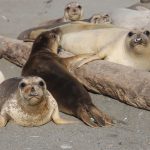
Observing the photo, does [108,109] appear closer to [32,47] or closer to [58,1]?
[32,47]

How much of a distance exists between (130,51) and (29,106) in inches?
74.4

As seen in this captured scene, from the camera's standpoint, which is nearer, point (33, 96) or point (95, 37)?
point (33, 96)

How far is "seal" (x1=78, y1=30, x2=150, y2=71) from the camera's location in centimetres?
741

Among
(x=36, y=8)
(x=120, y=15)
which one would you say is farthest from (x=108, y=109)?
(x=36, y=8)

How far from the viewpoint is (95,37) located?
8195 millimetres

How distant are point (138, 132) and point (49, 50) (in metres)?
2.39

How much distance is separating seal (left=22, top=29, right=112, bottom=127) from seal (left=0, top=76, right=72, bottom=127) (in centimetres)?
16

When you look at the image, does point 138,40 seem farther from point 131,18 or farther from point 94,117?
point 131,18

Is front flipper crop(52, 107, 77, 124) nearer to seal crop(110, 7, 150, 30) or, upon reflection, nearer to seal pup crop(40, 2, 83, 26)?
seal crop(110, 7, 150, 30)

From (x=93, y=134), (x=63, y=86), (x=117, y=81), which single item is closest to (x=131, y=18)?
(x=117, y=81)

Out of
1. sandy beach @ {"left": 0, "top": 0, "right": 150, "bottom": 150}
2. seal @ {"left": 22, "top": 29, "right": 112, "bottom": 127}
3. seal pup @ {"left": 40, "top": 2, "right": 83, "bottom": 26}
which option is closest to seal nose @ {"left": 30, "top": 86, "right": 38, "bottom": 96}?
sandy beach @ {"left": 0, "top": 0, "right": 150, "bottom": 150}

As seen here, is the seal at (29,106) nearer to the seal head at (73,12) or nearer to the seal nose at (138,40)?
the seal nose at (138,40)

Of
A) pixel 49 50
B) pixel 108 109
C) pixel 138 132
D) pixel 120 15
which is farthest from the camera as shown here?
pixel 120 15

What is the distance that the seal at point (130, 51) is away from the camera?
24.3 feet
